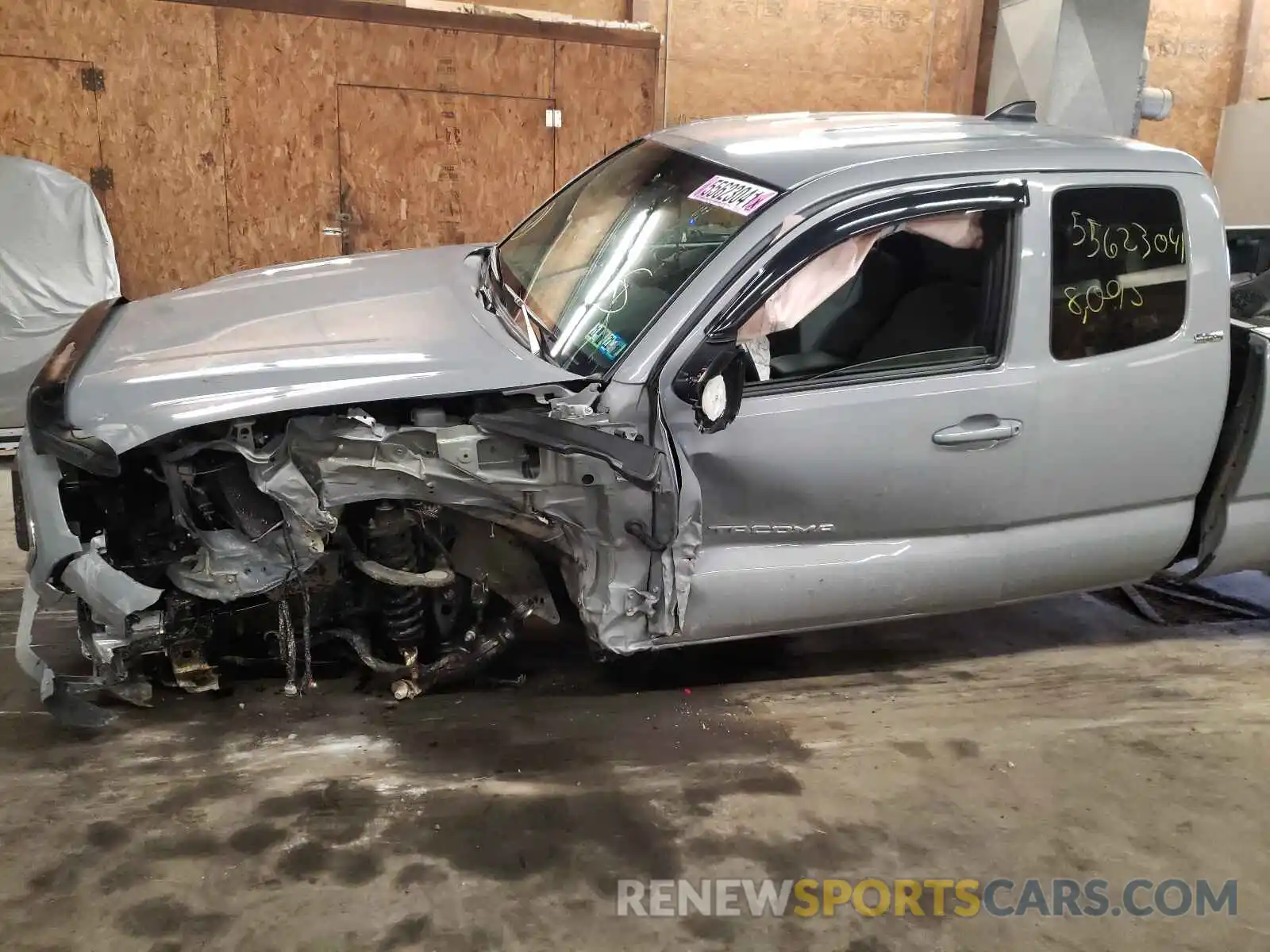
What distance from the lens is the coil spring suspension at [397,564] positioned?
2.62m

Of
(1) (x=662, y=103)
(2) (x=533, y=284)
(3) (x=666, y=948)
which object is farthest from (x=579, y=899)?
(1) (x=662, y=103)

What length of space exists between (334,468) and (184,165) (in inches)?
171

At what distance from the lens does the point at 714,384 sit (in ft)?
A: 7.90

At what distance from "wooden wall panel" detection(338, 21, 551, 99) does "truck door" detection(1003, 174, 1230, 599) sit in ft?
14.0

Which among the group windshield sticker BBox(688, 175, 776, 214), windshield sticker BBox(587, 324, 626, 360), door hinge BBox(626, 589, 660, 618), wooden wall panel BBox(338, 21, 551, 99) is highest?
wooden wall panel BBox(338, 21, 551, 99)

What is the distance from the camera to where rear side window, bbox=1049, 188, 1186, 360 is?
2.84 m

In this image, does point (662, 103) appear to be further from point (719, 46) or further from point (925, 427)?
point (925, 427)

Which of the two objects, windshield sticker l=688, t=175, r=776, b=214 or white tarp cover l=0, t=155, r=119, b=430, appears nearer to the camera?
windshield sticker l=688, t=175, r=776, b=214

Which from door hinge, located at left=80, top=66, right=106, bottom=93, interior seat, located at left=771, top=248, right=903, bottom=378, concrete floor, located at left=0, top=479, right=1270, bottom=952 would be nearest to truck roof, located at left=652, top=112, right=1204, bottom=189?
interior seat, located at left=771, top=248, right=903, bottom=378

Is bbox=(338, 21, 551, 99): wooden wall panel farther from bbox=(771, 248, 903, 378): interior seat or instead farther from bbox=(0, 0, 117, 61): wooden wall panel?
bbox=(771, 248, 903, 378): interior seat

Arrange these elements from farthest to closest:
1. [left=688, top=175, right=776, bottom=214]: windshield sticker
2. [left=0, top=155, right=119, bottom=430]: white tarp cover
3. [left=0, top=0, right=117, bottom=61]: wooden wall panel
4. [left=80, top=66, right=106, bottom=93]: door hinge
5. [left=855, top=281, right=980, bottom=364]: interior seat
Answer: [left=80, top=66, right=106, bottom=93]: door hinge < [left=0, top=0, right=117, bottom=61]: wooden wall panel < [left=0, top=155, right=119, bottom=430]: white tarp cover < [left=855, top=281, right=980, bottom=364]: interior seat < [left=688, top=175, right=776, bottom=214]: windshield sticker

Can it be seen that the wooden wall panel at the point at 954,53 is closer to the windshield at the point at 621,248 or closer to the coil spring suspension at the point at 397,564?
→ the windshield at the point at 621,248

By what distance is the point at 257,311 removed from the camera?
9.16 ft

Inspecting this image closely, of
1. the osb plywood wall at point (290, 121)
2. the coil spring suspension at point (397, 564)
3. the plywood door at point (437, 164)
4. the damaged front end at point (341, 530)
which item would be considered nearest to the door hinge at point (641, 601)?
the damaged front end at point (341, 530)
